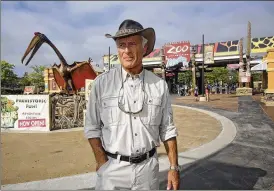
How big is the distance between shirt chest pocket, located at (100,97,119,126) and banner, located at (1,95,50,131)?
8.23m

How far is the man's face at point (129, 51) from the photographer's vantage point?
2.47 metres

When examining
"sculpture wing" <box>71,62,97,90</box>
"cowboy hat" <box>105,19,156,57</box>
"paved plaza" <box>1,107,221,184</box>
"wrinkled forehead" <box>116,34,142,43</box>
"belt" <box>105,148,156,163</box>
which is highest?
"sculpture wing" <box>71,62,97,90</box>

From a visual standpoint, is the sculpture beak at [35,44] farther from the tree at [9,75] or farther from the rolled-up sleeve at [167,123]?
the tree at [9,75]

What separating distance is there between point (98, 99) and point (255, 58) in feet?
105

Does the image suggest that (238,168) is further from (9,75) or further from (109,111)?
(9,75)

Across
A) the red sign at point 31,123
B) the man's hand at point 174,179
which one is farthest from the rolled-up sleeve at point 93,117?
the red sign at point 31,123

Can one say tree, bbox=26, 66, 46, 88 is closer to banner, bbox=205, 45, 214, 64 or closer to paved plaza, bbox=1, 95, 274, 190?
banner, bbox=205, 45, 214, 64

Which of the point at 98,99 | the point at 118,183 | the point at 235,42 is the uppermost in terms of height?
the point at 235,42

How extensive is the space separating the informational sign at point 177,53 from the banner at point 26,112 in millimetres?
27233

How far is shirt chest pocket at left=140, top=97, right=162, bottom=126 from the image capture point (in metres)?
2.42

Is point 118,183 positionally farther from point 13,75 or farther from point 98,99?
point 13,75

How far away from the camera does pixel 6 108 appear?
10.5m

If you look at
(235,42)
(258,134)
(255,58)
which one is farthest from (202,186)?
(235,42)

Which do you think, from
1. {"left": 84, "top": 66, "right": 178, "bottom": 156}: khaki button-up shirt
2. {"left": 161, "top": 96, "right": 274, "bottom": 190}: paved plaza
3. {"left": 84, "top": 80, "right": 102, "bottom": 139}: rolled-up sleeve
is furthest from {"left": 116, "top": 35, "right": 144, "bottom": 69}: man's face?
{"left": 161, "top": 96, "right": 274, "bottom": 190}: paved plaza
